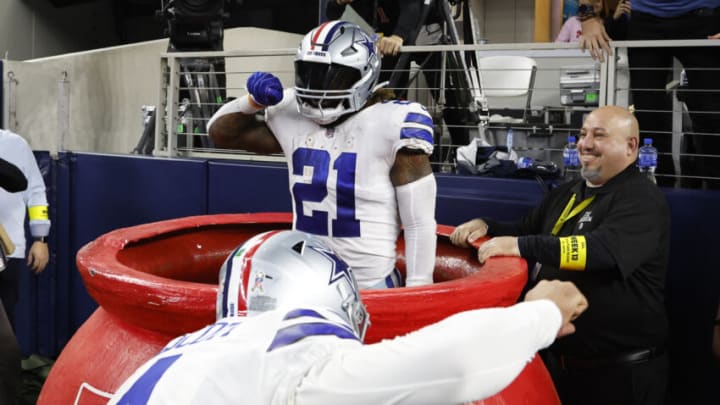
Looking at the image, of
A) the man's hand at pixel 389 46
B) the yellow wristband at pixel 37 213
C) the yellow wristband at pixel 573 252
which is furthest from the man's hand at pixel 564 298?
the yellow wristband at pixel 37 213

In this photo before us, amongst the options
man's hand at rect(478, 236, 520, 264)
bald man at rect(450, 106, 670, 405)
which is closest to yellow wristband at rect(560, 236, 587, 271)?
bald man at rect(450, 106, 670, 405)

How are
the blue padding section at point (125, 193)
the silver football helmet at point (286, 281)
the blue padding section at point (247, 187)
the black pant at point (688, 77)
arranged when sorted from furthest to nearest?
the blue padding section at point (125, 193)
the blue padding section at point (247, 187)
the black pant at point (688, 77)
the silver football helmet at point (286, 281)

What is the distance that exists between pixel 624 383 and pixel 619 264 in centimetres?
44

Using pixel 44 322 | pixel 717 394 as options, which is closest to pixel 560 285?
pixel 717 394

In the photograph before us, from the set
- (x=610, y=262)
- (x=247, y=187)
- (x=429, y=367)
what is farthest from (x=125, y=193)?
(x=429, y=367)

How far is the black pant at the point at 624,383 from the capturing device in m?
2.59

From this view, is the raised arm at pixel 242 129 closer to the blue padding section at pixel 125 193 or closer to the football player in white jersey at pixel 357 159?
the football player in white jersey at pixel 357 159

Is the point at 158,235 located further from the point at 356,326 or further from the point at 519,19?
the point at 519,19

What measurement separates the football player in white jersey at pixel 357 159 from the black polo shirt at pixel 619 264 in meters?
0.39

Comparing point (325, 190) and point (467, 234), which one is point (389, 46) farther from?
point (325, 190)

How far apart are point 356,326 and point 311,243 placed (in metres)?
0.16

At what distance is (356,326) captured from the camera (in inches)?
48.8

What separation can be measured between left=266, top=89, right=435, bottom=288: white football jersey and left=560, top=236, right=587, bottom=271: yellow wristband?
54 cm

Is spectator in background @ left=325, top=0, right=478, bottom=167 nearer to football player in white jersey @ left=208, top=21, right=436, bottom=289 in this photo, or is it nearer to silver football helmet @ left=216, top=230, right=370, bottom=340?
football player in white jersey @ left=208, top=21, right=436, bottom=289
